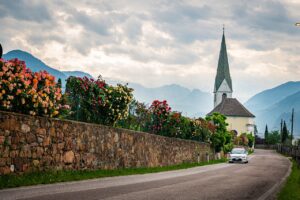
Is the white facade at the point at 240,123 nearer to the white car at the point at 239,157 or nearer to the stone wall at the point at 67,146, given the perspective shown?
the white car at the point at 239,157

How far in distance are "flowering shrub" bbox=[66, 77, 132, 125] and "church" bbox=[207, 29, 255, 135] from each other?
11364cm

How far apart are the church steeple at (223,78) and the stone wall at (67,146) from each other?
126156 mm

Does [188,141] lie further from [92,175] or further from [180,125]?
[92,175]

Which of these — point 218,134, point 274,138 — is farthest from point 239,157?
point 274,138

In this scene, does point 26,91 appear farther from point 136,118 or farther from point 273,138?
point 273,138

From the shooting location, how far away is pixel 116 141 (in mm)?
21250

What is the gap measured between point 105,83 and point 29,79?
676 cm

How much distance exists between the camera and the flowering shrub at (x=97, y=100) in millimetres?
18859

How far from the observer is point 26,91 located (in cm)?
1437

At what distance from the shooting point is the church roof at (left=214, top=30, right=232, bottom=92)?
150 meters

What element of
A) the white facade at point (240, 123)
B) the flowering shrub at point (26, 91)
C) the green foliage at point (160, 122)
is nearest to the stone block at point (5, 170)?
the flowering shrub at point (26, 91)

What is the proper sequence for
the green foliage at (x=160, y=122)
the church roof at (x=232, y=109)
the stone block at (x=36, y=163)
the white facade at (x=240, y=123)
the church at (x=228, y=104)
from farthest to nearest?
the church roof at (x=232, y=109), the church at (x=228, y=104), the white facade at (x=240, y=123), the green foliage at (x=160, y=122), the stone block at (x=36, y=163)

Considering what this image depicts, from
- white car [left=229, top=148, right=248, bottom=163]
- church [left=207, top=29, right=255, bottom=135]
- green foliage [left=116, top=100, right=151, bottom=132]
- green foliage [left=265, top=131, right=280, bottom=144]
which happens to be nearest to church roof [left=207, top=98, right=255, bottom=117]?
church [left=207, top=29, right=255, bottom=135]

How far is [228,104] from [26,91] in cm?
13244
